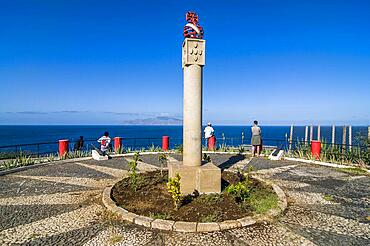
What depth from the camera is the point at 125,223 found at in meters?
5.14

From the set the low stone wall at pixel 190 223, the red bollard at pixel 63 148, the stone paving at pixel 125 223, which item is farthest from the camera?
the red bollard at pixel 63 148

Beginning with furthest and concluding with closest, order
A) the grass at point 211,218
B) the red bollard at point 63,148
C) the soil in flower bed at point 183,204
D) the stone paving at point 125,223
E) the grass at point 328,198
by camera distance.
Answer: the red bollard at point 63,148, the grass at point 328,198, the soil in flower bed at point 183,204, the grass at point 211,218, the stone paving at point 125,223

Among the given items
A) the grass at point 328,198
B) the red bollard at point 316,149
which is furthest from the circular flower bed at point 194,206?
the red bollard at point 316,149

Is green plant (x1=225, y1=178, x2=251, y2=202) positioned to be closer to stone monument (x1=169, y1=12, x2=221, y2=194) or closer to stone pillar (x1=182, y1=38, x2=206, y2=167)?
stone monument (x1=169, y1=12, x2=221, y2=194)

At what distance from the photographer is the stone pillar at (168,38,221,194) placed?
6.80 metres

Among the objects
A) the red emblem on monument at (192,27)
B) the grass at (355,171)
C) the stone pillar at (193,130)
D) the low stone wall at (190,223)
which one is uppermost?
the red emblem on monument at (192,27)

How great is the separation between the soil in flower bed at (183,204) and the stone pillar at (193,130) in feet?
1.25

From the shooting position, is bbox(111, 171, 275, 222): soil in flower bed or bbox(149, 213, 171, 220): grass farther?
bbox(111, 171, 275, 222): soil in flower bed

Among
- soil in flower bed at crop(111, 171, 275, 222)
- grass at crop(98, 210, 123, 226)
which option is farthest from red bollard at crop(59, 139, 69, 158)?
grass at crop(98, 210, 123, 226)

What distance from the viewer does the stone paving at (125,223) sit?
4.48 m

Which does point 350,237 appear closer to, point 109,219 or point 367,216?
point 367,216

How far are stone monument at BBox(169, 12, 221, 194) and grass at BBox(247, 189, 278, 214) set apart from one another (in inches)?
39.5

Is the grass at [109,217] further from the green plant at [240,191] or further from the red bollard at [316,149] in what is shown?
the red bollard at [316,149]

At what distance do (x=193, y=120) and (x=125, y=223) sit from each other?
3296 millimetres
